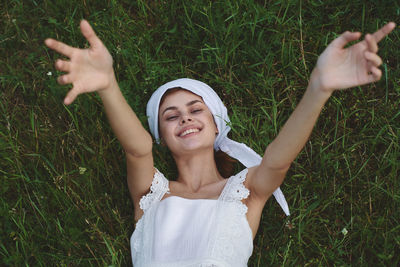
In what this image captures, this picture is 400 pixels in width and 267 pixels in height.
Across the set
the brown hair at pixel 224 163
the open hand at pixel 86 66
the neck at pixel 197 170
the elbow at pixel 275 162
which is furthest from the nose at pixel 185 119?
the open hand at pixel 86 66

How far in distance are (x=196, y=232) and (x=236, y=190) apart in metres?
0.45

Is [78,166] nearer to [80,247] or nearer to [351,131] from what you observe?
[80,247]

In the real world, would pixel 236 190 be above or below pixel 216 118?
below

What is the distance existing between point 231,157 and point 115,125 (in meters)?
1.44

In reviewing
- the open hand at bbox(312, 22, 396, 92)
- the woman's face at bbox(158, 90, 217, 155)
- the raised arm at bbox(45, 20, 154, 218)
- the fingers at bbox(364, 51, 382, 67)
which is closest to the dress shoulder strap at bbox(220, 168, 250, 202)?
the woman's face at bbox(158, 90, 217, 155)

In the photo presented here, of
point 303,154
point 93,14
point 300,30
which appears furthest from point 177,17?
point 303,154

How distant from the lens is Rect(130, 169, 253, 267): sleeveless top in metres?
3.27

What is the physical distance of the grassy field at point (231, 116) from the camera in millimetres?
3955

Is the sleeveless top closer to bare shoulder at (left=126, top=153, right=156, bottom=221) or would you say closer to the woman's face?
bare shoulder at (left=126, top=153, right=156, bottom=221)

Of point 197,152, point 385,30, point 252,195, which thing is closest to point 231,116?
point 197,152

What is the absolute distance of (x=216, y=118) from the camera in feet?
13.5

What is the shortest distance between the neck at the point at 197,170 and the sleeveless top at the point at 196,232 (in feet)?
0.94

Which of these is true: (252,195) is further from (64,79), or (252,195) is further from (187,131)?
(64,79)

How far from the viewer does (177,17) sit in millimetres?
4820
